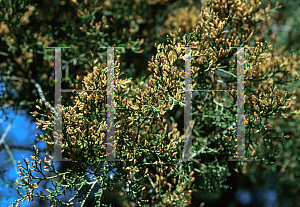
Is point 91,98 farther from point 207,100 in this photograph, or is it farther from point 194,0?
point 194,0

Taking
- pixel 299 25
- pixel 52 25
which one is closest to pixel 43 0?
pixel 52 25

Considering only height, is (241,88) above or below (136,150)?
above

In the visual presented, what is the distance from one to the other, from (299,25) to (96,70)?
6359 mm

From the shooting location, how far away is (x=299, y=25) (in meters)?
7.22

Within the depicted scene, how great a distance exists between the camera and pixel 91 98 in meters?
3.18

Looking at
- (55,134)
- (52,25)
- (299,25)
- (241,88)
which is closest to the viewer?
(55,134)

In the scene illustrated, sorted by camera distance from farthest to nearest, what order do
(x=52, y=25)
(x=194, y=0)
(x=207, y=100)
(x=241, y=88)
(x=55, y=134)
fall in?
1. (x=194, y=0)
2. (x=52, y=25)
3. (x=207, y=100)
4. (x=241, y=88)
5. (x=55, y=134)

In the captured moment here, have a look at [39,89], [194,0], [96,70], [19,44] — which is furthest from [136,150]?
[194,0]

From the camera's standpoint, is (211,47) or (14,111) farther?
(14,111)

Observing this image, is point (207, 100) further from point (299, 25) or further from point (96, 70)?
point (299, 25)

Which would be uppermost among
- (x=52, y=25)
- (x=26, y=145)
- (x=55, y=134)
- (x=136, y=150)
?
(x=52, y=25)

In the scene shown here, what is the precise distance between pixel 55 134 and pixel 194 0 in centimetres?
482

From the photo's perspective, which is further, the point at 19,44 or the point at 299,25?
the point at 299,25

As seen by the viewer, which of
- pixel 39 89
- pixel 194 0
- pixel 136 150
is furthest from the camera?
pixel 194 0
